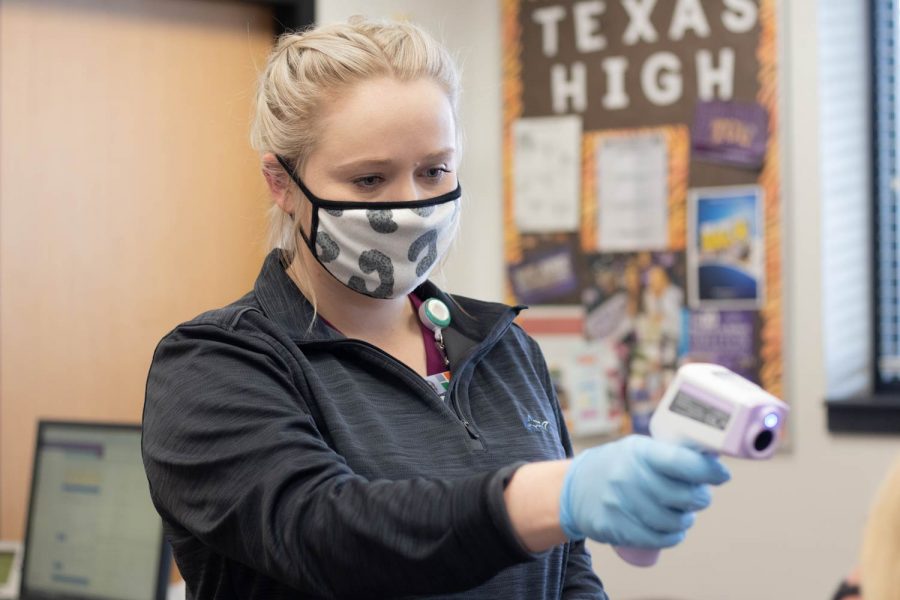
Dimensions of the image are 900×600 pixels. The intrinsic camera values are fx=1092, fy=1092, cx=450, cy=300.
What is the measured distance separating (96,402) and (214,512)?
1873 millimetres

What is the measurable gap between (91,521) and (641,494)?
1596 mm

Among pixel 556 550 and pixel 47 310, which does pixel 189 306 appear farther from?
pixel 556 550

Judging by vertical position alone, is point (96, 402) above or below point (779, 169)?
below

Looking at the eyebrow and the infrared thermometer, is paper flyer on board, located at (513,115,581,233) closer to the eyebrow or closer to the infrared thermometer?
the eyebrow

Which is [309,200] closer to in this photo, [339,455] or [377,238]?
[377,238]

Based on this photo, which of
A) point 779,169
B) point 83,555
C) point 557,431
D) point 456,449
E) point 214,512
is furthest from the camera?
point 779,169

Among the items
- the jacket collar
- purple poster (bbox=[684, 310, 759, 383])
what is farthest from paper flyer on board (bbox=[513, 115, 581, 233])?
the jacket collar

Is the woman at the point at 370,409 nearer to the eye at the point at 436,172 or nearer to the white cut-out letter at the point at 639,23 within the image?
the eye at the point at 436,172

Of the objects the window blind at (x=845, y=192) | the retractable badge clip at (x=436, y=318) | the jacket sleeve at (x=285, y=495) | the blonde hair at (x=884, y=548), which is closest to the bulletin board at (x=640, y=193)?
the window blind at (x=845, y=192)

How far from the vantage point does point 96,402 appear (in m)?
2.74

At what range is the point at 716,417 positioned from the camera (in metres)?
0.84

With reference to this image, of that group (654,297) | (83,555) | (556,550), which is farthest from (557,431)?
(654,297)

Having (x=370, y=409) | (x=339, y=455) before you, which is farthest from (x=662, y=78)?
(x=339, y=455)

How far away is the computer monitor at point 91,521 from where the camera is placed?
2.07m
